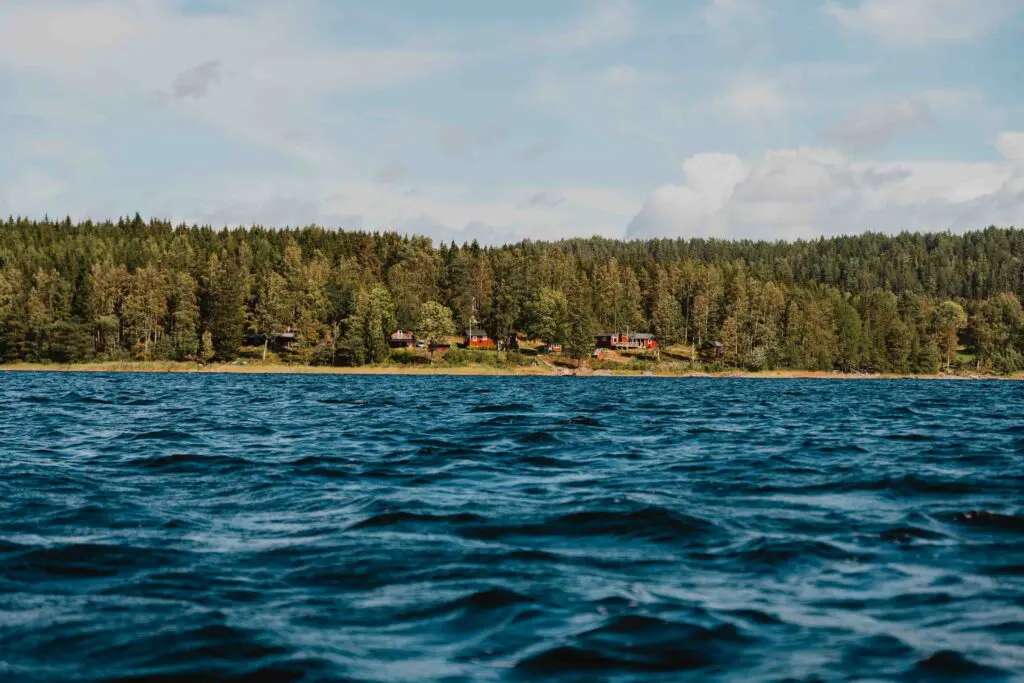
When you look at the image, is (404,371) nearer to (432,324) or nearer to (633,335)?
(432,324)

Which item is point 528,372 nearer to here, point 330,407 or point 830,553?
point 330,407

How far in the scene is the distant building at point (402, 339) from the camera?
172 m

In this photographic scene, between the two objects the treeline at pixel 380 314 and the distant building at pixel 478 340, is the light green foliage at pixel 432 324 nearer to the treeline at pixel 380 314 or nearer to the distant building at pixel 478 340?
the treeline at pixel 380 314

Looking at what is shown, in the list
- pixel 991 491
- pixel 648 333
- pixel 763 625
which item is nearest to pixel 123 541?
pixel 763 625

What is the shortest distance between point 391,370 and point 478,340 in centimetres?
3366

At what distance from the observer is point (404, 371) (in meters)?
148

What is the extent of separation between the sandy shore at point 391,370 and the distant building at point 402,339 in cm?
2118

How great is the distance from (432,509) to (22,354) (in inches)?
5878

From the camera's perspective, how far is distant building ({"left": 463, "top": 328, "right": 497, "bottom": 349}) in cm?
17750

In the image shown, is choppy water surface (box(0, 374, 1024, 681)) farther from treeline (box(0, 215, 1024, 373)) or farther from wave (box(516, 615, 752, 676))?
treeline (box(0, 215, 1024, 373))

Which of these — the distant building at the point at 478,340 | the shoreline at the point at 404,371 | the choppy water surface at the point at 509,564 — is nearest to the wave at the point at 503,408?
the choppy water surface at the point at 509,564

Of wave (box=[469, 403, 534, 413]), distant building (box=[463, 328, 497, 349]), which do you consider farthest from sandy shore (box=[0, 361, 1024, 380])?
wave (box=[469, 403, 534, 413])

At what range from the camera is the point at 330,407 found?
1848 inches

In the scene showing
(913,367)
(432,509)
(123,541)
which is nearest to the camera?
(123,541)
